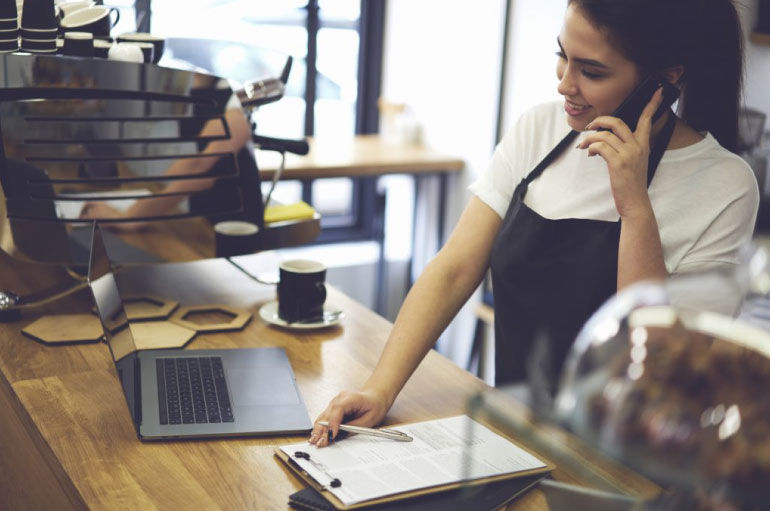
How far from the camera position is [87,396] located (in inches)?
51.9

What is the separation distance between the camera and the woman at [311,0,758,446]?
1.33m

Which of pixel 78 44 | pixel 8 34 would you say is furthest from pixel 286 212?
pixel 8 34

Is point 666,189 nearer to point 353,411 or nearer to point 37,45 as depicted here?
point 353,411

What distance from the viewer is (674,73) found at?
141 cm

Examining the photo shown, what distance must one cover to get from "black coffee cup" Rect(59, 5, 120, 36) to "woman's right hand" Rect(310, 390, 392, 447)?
3.23 feet

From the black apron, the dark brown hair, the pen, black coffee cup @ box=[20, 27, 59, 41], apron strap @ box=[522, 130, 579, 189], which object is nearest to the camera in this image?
the pen

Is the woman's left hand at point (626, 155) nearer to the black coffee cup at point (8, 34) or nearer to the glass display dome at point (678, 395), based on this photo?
the glass display dome at point (678, 395)

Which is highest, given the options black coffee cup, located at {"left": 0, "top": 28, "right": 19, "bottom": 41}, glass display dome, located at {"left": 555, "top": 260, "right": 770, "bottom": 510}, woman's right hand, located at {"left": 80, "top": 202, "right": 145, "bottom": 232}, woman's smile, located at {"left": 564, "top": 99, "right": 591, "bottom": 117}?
black coffee cup, located at {"left": 0, "top": 28, "right": 19, "bottom": 41}

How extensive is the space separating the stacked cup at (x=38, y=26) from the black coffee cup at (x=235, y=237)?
47cm

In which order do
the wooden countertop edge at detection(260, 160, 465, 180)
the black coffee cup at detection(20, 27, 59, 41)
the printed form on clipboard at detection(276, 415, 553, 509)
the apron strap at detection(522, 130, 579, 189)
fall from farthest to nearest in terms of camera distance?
1. the wooden countertop edge at detection(260, 160, 465, 180)
2. the black coffee cup at detection(20, 27, 59, 41)
3. the apron strap at detection(522, 130, 579, 189)
4. the printed form on clipboard at detection(276, 415, 553, 509)

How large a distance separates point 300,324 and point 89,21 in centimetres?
76

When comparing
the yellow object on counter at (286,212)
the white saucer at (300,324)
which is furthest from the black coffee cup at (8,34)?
the white saucer at (300,324)

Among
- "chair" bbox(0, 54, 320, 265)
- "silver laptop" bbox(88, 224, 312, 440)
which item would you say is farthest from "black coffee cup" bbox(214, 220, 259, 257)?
"silver laptop" bbox(88, 224, 312, 440)

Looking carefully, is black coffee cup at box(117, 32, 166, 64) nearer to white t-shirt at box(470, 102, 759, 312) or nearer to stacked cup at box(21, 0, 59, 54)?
stacked cup at box(21, 0, 59, 54)
